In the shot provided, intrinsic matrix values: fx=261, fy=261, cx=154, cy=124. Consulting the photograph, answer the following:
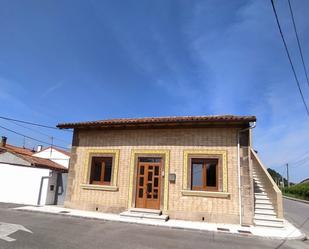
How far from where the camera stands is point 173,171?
11930 mm

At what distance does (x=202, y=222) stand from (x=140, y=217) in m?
2.61

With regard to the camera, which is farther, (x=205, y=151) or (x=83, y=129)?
(x=83, y=129)

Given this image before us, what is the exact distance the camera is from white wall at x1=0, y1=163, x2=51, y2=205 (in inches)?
588

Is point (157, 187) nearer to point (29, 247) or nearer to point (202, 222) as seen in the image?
point (202, 222)

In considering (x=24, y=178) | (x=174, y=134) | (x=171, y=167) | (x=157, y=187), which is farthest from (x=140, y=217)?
(x=24, y=178)

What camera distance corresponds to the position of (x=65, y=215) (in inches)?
443

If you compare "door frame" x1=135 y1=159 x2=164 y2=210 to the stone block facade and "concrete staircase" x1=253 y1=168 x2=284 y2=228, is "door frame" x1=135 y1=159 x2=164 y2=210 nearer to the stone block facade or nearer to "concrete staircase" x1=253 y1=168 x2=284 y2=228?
the stone block facade

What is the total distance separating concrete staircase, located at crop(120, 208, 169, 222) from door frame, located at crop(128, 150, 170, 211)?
0.38 m

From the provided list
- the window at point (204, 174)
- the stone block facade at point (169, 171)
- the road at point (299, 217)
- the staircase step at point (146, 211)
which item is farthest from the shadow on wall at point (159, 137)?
the road at point (299, 217)

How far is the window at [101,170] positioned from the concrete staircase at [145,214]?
6.60 ft

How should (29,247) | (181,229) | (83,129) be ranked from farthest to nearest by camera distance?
(83,129) → (181,229) → (29,247)

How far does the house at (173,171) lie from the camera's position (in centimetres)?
1100

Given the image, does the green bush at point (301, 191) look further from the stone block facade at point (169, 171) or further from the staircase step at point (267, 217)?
the stone block facade at point (169, 171)

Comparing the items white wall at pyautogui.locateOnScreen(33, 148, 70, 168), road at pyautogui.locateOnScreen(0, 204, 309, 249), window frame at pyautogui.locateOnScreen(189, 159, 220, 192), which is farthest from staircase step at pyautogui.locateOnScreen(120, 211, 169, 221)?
white wall at pyautogui.locateOnScreen(33, 148, 70, 168)
